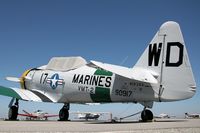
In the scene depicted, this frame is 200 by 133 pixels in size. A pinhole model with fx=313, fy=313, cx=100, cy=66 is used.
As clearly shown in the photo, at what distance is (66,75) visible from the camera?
2231 centimetres

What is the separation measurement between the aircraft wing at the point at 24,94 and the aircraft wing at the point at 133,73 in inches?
318

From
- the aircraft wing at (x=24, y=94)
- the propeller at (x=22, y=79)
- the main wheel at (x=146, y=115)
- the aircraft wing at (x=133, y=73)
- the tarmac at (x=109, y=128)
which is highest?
the propeller at (x=22, y=79)

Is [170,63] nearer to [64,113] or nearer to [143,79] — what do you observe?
[143,79]

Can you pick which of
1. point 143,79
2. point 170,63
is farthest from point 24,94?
point 170,63

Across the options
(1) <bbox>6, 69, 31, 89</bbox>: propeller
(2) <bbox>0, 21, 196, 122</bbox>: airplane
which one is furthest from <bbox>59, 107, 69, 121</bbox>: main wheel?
(1) <bbox>6, 69, 31, 89</bbox>: propeller

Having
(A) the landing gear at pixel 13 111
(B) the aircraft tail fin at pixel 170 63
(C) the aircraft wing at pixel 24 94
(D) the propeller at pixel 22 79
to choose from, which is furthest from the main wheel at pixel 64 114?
(B) the aircraft tail fin at pixel 170 63

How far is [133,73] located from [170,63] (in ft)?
6.83

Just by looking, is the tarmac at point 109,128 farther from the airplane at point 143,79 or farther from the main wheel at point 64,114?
the main wheel at point 64,114

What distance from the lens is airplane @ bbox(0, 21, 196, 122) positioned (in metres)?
16.5

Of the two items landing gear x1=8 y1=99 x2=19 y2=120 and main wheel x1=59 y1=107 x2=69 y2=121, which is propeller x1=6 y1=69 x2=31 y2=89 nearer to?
landing gear x1=8 y1=99 x2=19 y2=120

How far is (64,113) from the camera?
2270 cm

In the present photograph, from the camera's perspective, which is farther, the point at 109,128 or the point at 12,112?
the point at 12,112

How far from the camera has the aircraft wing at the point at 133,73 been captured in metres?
16.3

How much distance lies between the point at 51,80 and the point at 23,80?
3.84 m
